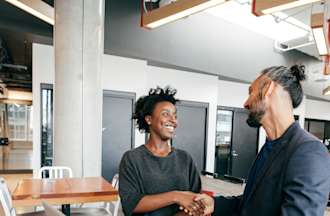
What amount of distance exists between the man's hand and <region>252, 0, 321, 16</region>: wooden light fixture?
1345 millimetres

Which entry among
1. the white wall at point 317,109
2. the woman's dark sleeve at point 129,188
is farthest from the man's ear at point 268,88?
the white wall at point 317,109

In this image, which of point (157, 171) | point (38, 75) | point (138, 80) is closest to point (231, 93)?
point (138, 80)

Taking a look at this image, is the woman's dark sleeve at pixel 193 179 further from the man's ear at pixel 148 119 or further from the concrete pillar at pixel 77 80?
the concrete pillar at pixel 77 80

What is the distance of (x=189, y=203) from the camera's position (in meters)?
1.19

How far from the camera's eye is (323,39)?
276cm

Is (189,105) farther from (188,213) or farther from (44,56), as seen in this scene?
(188,213)

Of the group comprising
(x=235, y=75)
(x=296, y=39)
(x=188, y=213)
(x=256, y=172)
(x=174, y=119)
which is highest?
(x=296, y=39)

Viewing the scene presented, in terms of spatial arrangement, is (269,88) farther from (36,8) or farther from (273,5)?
(36,8)

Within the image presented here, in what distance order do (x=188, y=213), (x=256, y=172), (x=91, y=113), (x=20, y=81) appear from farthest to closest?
1. (x=20, y=81)
2. (x=91, y=113)
3. (x=188, y=213)
4. (x=256, y=172)

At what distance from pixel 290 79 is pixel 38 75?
12.3 feet

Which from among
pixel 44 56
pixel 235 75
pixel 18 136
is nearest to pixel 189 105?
pixel 235 75

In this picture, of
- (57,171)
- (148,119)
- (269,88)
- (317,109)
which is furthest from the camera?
(317,109)

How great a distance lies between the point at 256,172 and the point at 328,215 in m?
2.17

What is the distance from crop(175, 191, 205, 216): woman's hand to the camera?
1.19 meters
